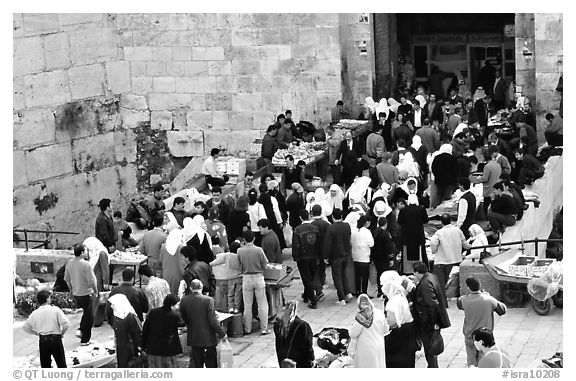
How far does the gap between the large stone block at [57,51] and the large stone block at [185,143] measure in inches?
149

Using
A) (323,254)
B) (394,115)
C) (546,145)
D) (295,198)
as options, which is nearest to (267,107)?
(394,115)

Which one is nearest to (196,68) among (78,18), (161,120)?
(161,120)

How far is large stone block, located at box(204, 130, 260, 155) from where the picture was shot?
122 feet

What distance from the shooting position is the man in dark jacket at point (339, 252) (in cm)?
2520

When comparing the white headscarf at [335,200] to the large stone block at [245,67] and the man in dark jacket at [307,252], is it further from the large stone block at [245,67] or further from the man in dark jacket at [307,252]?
the large stone block at [245,67]

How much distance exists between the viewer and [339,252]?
994 inches

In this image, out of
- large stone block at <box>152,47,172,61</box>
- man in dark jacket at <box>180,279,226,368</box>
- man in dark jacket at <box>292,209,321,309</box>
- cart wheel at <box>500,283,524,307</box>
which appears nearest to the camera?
man in dark jacket at <box>180,279,226,368</box>

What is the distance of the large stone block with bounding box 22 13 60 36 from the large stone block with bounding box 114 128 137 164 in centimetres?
366

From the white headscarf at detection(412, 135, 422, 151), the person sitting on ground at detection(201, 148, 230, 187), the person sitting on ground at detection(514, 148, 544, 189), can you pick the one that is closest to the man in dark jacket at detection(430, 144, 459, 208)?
the white headscarf at detection(412, 135, 422, 151)

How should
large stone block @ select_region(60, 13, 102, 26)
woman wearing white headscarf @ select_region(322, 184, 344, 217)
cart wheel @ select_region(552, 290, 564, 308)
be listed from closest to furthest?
cart wheel @ select_region(552, 290, 564, 308), woman wearing white headscarf @ select_region(322, 184, 344, 217), large stone block @ select_region(60, 13, 102, 26)

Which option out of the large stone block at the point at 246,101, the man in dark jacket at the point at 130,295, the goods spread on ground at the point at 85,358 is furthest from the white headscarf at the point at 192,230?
the large stone block at the point at 246,101

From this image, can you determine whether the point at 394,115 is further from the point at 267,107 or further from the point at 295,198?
the point at 295,198

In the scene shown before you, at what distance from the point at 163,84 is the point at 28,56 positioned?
4.29m

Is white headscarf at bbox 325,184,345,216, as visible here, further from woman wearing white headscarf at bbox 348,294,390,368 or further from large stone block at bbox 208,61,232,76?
Answer: large stone block at bbox 208,61,232,76
